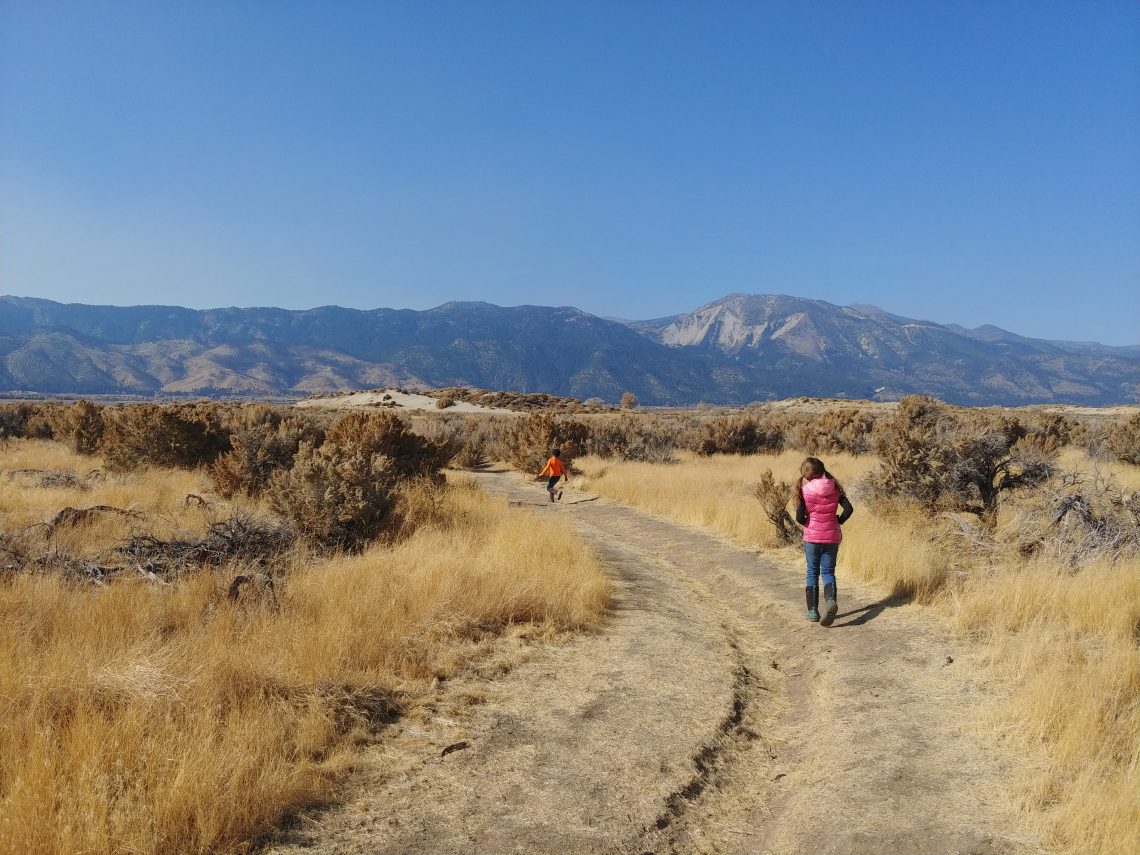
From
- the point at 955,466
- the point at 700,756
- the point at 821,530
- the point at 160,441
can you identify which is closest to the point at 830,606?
the point at 821,530

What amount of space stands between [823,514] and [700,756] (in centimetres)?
359

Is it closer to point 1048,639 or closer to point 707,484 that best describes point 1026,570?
point 1048,639

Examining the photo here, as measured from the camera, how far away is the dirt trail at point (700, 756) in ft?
11.0

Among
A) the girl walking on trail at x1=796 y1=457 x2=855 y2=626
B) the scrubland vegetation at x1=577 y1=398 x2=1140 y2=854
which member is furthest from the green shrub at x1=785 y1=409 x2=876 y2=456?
the girl walking on trail at x1=796 y1=457 x2=855 y2=626

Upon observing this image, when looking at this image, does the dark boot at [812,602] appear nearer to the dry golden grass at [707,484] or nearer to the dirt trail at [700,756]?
the dirt trail at [700,756]

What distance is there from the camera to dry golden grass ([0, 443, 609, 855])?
3020mm

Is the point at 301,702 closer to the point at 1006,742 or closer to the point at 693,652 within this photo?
the point at 693,652

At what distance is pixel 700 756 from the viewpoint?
434cm

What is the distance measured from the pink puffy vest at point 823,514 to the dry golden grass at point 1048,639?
1.29 m

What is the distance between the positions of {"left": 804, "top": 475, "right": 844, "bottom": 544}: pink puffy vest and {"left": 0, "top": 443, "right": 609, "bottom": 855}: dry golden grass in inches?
93.8

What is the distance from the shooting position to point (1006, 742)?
13.6 ft

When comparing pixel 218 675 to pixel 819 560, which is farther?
pixel 819 560

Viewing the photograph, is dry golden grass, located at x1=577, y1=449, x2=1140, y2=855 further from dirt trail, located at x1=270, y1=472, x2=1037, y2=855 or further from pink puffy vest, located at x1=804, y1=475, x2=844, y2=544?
pink puffy vest, located at x1=804, y1=475, x2=844, y2=544

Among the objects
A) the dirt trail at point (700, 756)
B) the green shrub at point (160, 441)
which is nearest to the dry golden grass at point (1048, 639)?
the dirt trail at point (700, 756)
